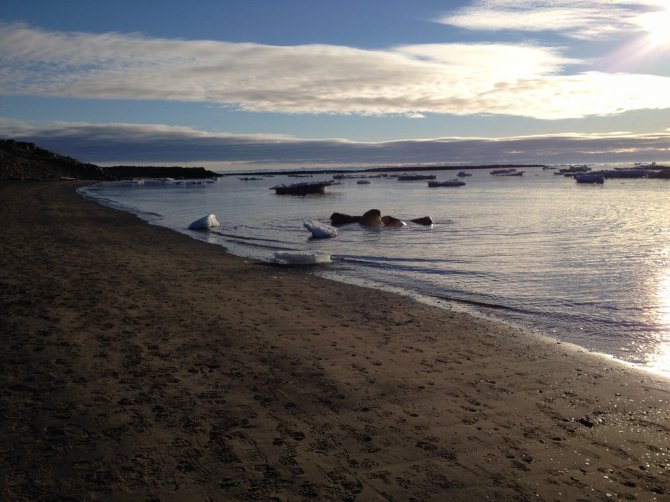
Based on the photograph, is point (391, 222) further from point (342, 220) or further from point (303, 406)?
point (303, 406)

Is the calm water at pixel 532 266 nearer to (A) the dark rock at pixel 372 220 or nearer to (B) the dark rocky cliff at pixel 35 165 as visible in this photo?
(A) the dark rock at pixel 372 220

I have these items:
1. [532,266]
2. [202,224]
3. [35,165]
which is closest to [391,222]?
[202,224]

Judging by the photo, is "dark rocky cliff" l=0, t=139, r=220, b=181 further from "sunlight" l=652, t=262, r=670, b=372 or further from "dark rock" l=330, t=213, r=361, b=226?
"sunlight" l=652, t=262, r=670, b=372

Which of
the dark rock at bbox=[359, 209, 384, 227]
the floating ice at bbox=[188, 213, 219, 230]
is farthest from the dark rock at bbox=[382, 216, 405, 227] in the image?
the floating ice at bbox=[188, 213, 219, 230]

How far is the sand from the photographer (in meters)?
3.74

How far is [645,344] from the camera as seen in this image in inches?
296

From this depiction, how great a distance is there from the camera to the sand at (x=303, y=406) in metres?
3.74

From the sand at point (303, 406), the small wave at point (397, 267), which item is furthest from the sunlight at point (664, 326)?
the small wave at point (397, 267)

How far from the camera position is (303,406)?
195 inches

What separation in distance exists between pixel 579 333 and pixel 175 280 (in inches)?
295

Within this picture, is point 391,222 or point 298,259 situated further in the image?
point 391,222

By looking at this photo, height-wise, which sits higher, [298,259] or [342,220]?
[342,220]

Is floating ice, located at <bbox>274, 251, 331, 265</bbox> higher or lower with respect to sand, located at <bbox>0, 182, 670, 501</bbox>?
higher

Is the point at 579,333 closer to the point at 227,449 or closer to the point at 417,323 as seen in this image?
the point at 417,323
